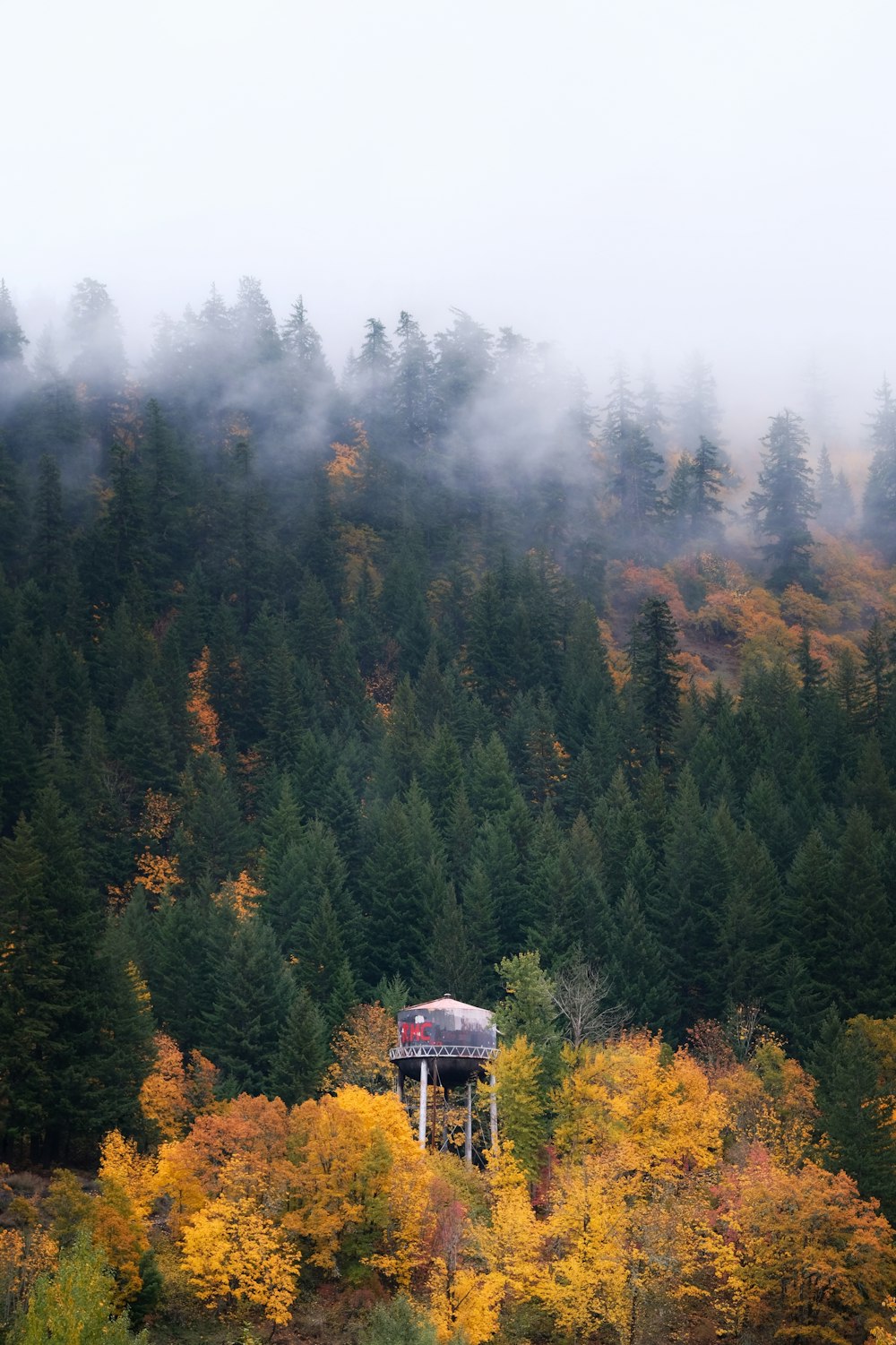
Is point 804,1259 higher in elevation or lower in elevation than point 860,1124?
lower

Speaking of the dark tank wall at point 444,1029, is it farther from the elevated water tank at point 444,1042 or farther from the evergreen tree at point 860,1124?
the evergreen tree at point 860,1124

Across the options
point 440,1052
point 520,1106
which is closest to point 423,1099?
point 440,1052

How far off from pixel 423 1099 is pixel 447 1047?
2536 mm

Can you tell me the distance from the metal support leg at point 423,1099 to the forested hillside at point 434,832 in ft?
6.26

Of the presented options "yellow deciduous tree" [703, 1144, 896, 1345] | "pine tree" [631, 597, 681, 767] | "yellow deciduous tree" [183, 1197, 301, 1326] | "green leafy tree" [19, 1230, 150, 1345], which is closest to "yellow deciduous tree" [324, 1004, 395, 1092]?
"yellow deciduous tree" [183, 1197, 301, 1326]

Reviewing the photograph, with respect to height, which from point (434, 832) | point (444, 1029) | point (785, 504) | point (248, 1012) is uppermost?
point (785, 504)

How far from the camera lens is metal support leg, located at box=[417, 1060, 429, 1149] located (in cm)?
6394

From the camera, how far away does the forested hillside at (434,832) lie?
57.4m

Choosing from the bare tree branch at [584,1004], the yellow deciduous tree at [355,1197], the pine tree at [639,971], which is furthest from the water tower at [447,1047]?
the pine tree at [639,971]

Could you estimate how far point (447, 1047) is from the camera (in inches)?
2630

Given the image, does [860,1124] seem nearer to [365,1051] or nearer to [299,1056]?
[299,1056]

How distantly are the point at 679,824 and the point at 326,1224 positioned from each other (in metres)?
39.8

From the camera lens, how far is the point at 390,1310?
1993 inches

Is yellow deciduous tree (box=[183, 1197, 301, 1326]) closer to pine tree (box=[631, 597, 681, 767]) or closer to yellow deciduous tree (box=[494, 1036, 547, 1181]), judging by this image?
yellow deciduous tree (box=[494, 1036, 547, 1181])
